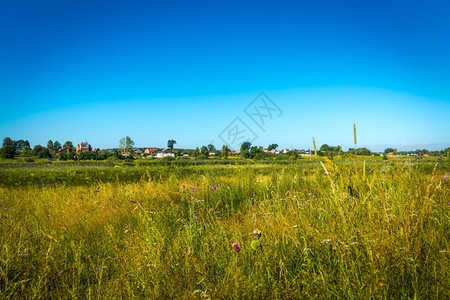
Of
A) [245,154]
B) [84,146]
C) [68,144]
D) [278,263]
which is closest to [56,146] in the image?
[68,144]

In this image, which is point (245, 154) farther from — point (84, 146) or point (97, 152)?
point (84, 146)

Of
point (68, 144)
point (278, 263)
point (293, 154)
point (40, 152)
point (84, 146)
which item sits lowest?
point (278, 263)

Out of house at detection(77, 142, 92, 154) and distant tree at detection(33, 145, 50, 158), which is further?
house at detection(77, 142, 92, 154)

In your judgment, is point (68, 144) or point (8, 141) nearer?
point (8, 141)

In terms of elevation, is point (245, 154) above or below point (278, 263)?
above

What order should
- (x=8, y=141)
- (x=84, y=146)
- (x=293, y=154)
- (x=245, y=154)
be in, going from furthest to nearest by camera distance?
(x=84, y=146) < (x=8, y=141) < (x=245, y=154) < (x=293, y=154)

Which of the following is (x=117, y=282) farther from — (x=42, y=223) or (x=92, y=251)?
(x=42, y=223)

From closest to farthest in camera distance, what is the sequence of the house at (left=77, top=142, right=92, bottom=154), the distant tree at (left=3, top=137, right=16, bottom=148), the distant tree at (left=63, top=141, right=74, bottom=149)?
the distant tree at (left=3, top=137, right=16, bottom=148) < the house at (left=77, top=142, right=92, bottom=154) < the distant tree at (left=63, top=141, right=74, bottom=149)

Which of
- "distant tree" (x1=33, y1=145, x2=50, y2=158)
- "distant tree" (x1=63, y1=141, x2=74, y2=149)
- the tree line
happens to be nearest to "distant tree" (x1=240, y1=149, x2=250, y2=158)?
the tree line

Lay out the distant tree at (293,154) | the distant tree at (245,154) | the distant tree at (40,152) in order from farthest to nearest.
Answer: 1. the distant tree at (40,152)
2. the distant tree at (245,154)
3. the distant tree at (293,154)

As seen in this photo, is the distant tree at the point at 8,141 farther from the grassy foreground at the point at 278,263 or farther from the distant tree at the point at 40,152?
the grassy foreground at the point at 278,263

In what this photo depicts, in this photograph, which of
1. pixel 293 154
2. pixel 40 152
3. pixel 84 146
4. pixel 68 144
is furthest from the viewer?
pixel 68 144

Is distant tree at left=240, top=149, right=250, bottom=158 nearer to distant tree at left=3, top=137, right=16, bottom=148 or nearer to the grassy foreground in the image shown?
the grassy foreground

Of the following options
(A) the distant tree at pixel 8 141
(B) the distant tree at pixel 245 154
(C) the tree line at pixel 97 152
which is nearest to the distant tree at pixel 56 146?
(C) the tree line at pixel 97 152
